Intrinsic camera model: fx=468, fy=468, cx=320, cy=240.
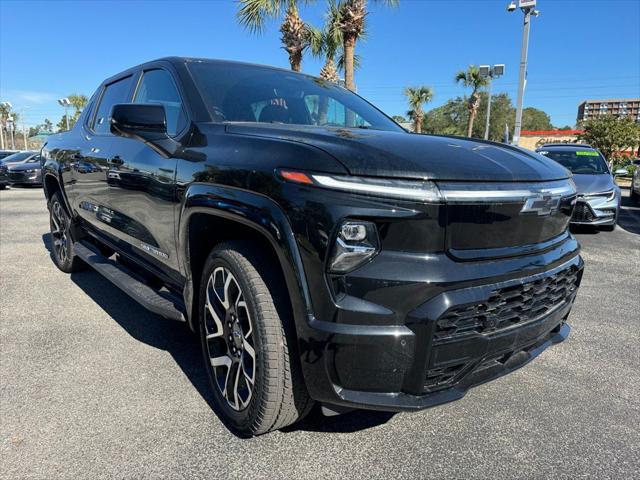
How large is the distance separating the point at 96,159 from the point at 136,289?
4.07 ft

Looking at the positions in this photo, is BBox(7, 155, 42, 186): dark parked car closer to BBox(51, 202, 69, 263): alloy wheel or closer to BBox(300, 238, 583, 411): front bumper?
BBox(51, 202, 69, 263): alloy wheel

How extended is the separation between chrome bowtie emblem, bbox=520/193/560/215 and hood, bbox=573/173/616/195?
6.38 metres

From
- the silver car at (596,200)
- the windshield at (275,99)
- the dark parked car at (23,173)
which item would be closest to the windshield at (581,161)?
the silver car at (596,200)

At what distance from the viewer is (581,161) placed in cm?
920

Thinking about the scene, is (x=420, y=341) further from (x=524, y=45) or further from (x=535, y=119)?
(x=535, y=119)

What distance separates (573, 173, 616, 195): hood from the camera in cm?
786

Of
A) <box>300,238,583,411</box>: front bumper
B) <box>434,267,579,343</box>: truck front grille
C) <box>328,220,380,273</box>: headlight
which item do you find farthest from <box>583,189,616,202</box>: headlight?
<box>328,220,380,273</box>: headlight

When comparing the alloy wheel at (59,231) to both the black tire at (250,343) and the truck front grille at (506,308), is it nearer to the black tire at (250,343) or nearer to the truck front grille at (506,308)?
the black tire at (250,343)

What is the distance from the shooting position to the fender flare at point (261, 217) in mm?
1769

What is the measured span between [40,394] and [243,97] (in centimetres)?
204

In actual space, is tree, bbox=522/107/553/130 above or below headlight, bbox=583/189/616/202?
above

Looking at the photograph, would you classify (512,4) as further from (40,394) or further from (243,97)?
(40,394)

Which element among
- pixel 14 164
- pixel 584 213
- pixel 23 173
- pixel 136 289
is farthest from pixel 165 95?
pixel 14 164

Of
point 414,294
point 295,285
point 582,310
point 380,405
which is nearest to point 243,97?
point 295,285
